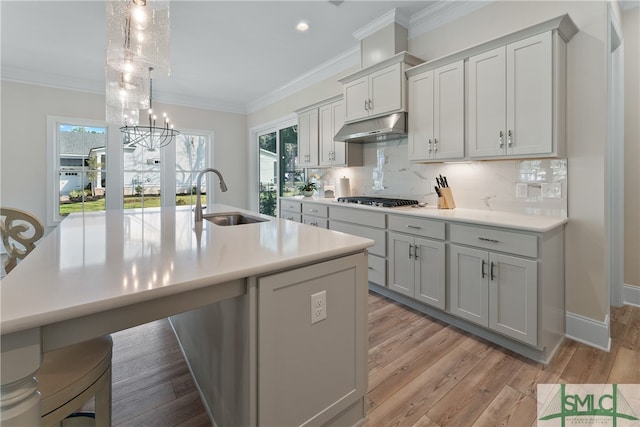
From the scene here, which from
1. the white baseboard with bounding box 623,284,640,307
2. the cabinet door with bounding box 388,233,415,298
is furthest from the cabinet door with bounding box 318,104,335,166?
the white baseboard with bounding box 623,284,640,307

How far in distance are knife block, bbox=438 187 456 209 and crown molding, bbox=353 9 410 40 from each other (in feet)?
6.08

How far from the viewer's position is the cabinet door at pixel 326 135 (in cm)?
412

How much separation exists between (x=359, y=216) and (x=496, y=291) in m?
1.48

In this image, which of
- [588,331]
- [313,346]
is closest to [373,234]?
[588,331]

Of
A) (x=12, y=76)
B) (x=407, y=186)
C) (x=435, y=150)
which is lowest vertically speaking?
(x=407, y=186)

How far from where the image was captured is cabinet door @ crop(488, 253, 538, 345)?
202 centimetres

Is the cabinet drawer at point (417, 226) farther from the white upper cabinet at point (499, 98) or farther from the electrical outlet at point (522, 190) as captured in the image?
the electrical outlet at point (522, 190)

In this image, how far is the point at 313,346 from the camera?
4.41 ft

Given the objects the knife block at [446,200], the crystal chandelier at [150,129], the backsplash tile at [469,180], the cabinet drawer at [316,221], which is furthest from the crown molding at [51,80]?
the knife block at [446,200]

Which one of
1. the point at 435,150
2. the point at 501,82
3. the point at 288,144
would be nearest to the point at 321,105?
the point at 288,144

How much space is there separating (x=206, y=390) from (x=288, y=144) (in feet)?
14.7

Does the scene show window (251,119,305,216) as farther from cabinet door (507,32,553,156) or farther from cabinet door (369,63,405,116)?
cabinet door (507,32,553,156)

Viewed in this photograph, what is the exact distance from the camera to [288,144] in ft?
18.2

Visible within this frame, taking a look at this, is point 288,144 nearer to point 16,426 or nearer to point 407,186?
point 407,186
